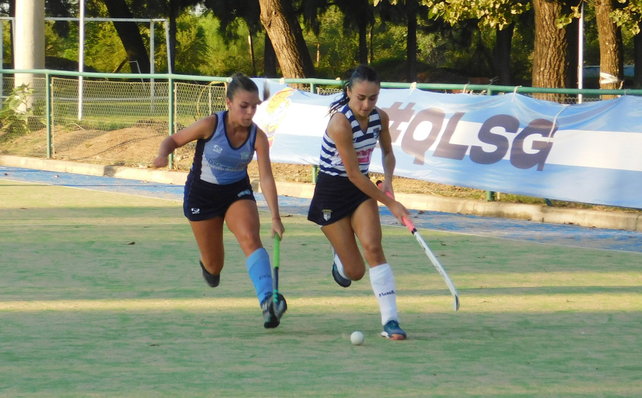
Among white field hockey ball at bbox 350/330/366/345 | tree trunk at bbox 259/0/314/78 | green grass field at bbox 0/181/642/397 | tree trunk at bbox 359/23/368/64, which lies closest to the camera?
green grass field at bbox 0/181/642/397

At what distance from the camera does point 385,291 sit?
6035mm

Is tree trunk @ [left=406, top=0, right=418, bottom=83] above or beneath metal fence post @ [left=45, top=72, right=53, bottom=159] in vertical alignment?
above

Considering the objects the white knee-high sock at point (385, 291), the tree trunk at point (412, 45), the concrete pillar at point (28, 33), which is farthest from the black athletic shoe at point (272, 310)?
the tree trunk at point (412, 45)

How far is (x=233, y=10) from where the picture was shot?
127 ft

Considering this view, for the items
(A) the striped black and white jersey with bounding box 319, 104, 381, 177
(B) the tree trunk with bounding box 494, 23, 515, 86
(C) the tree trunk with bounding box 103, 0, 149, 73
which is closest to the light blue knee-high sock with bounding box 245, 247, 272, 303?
(A) the striped black and white jersey with bounding box 319, 104, 381, 177

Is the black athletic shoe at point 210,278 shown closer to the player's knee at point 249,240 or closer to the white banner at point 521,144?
the player's knee at point 249,240

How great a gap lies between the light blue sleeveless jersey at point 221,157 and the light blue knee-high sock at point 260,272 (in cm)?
59

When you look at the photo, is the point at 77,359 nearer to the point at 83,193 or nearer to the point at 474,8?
the point at 83,193

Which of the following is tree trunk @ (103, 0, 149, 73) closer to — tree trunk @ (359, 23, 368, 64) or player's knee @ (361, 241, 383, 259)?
tree trunk @ (359, 23, 368, 64)

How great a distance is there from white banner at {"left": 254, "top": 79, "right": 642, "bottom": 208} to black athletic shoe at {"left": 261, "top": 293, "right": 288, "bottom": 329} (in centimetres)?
600

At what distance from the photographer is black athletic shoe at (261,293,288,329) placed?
6.04 meters

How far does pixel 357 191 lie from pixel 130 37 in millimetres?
32145

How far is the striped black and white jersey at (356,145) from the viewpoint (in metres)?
6.22

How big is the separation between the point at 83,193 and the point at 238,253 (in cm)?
557
